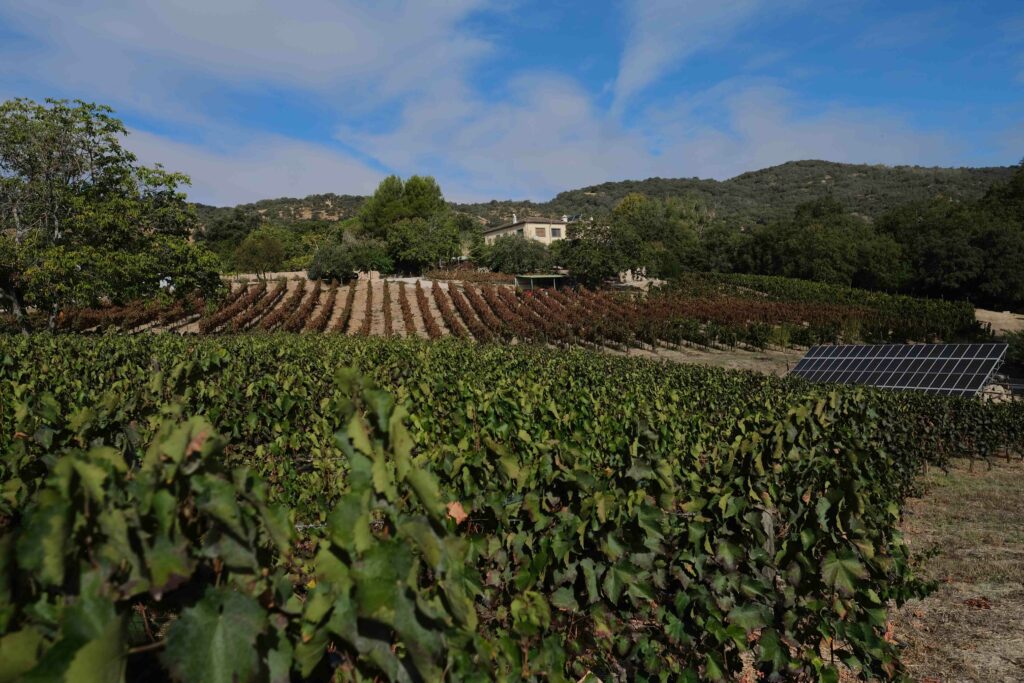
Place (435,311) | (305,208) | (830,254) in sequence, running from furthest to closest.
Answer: (305,208), (830,254), (435,311)

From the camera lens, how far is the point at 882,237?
58.9m

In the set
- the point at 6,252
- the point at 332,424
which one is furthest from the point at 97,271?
the point at 332,424

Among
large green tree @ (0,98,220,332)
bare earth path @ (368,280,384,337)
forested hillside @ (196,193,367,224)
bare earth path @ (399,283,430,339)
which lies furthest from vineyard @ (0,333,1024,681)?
forested hillside @ (196,193,367,224)

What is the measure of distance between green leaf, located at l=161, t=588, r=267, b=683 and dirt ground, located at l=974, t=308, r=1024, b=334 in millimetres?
50558

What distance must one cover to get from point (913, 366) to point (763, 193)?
462 feet

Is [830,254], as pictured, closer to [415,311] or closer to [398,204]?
[415,311]

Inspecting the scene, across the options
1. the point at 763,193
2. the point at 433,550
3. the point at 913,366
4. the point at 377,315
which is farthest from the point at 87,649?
the point at 763,193

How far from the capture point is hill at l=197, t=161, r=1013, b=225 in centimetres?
11519

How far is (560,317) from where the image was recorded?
35.4m

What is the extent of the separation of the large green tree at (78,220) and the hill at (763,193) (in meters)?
83.6

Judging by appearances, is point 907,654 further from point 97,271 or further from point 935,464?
point 97,271

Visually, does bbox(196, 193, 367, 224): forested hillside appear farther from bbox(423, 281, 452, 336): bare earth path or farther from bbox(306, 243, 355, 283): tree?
A: bbox(423, 281, 452, 336): bare earth path

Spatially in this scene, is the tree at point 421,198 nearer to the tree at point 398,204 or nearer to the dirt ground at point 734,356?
the tree at point 398,204

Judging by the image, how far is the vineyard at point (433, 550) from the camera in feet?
3.76
